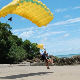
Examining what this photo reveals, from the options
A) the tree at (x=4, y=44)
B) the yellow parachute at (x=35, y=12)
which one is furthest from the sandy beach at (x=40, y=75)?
the tree at (x=4, y=44)

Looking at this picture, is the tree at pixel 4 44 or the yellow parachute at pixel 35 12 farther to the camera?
the tree at pixel 4 44

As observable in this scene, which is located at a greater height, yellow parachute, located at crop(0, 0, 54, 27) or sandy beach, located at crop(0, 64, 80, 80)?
yellow parachute, located at crop(0, 0, 54, 27)

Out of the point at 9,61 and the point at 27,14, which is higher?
the point at 27,14

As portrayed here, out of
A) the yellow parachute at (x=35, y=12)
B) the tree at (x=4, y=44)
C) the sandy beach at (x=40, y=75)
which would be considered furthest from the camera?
the tree at (x=4, y=44)

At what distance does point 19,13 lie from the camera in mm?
12578

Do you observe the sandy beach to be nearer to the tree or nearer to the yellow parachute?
the yellow parachute

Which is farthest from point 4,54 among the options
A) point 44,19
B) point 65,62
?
point 44,19

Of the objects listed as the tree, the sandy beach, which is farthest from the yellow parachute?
the tree

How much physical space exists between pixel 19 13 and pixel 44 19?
1793 millimetres

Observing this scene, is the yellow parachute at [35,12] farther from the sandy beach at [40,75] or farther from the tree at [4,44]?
the tree at [4,44]

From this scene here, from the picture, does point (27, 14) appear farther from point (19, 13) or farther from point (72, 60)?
point (72, 60)

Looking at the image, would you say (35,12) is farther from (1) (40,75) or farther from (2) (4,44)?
(2) (4,44)

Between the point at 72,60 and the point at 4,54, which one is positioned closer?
the point at 72,60

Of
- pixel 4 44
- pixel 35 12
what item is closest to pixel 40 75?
pixel 35 12
